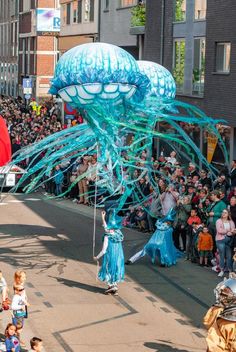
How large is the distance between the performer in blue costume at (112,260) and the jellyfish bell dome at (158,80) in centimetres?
343

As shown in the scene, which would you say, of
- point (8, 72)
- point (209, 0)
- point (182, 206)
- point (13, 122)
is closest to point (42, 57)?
point (8, 72)

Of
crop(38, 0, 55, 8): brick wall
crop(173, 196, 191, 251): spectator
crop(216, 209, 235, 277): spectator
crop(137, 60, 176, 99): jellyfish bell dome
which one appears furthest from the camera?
crop(38, 0, 55, 8): brick wall

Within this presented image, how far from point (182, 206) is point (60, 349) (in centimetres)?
774

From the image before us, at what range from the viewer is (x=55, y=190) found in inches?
1201

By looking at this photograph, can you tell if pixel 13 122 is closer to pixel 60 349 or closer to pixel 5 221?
pixel 5 221

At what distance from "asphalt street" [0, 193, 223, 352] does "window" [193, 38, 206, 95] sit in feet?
28.1

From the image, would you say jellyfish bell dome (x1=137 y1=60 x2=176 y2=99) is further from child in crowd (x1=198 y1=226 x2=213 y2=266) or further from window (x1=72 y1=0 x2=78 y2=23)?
window (x1=72 y1=0 x2=78 y2=23)

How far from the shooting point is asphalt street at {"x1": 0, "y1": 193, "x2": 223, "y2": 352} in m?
13.9

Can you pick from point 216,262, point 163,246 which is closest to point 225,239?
point 216,262

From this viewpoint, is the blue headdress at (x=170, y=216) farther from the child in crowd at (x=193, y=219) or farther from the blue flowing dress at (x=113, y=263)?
the blue flowing dress at (x=113, y=263)

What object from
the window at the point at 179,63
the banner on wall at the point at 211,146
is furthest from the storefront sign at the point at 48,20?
the banner on wall at the point at 211,146

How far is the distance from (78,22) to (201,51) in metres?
18.9

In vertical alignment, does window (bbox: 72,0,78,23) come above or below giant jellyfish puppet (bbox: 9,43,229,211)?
above

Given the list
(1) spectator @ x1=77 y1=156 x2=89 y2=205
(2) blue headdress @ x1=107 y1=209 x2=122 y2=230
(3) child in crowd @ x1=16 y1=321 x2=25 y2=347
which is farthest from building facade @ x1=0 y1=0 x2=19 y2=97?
(3) child in crowd @ x1=16 y1=321 x2=25 y2=347
